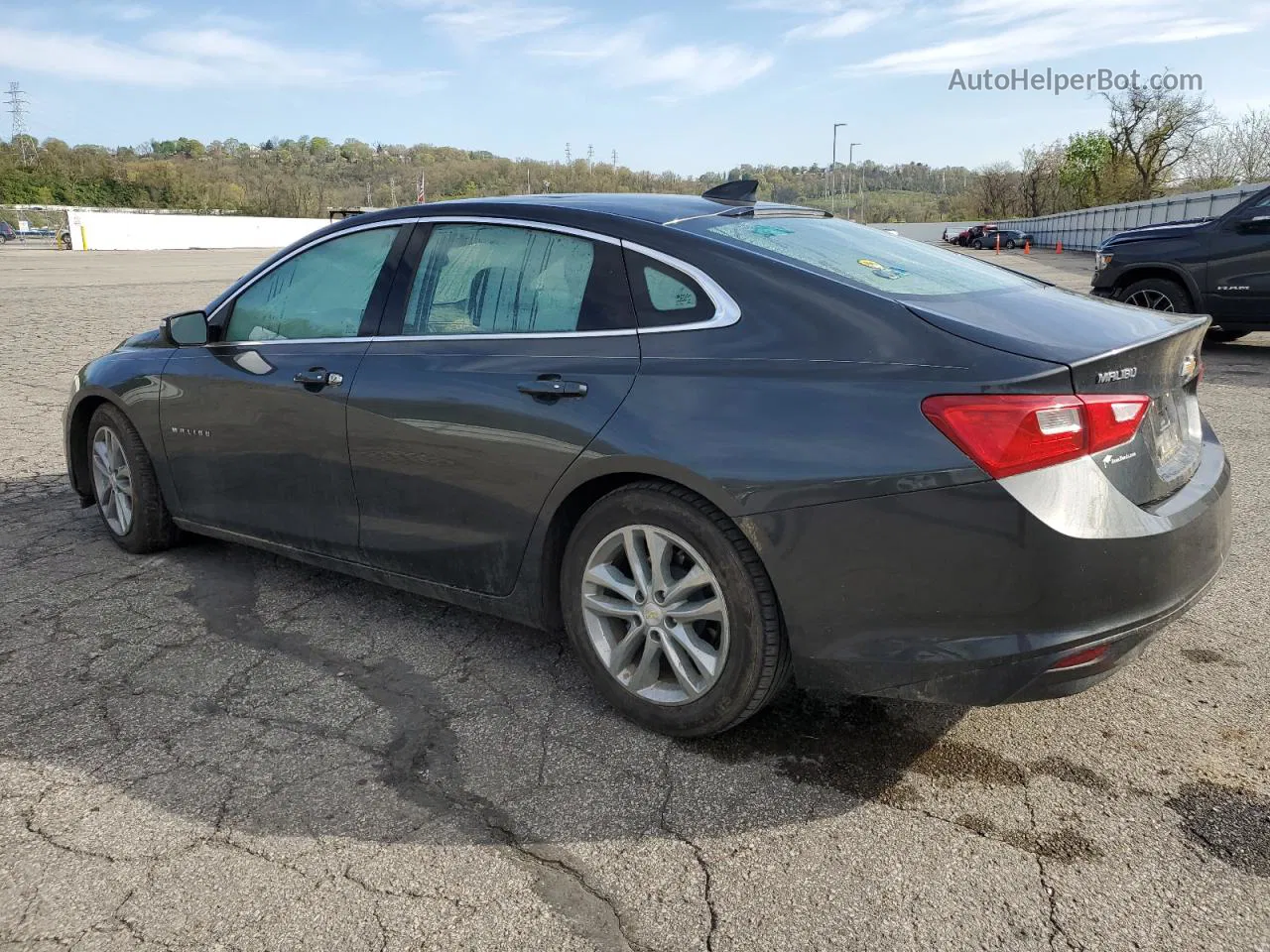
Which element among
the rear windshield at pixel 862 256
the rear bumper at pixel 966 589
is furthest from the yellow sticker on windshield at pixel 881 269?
the rear bumper at pixel 966 589

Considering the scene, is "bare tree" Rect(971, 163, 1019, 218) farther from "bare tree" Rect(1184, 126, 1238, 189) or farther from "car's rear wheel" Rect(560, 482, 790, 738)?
"car's rear wheel" Rect(560, 482, 790, 738)

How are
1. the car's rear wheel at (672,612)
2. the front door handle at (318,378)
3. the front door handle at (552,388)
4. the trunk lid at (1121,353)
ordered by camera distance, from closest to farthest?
the trunk lid at (1121,353) < the car's rear wheel at (672,612) < the front door handle at (552,388) < the front door handle at (318,378)

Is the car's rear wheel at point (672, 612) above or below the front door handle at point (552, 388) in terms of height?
below

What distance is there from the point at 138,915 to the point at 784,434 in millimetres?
1882

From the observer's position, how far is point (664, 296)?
3076 millimetres

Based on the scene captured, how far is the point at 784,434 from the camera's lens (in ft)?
8.81

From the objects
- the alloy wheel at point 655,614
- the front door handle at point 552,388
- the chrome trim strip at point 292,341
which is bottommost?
the alloy wheel at point 655,614

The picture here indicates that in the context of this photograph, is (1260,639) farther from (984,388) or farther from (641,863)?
(641,863)

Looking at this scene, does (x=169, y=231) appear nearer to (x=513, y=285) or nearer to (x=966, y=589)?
(x=513, y=285)

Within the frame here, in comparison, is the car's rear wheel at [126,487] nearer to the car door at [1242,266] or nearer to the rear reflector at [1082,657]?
the rear reflector at [1082,657]

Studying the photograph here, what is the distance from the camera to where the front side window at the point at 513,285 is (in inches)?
126

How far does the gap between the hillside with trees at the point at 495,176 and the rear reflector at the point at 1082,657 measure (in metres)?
56.4

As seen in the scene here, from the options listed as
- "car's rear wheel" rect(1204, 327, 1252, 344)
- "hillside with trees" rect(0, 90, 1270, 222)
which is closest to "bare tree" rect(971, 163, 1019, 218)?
"hillside with trees" rect(0, 90, 1270, 222)

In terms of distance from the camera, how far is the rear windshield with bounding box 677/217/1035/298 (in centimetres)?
301
